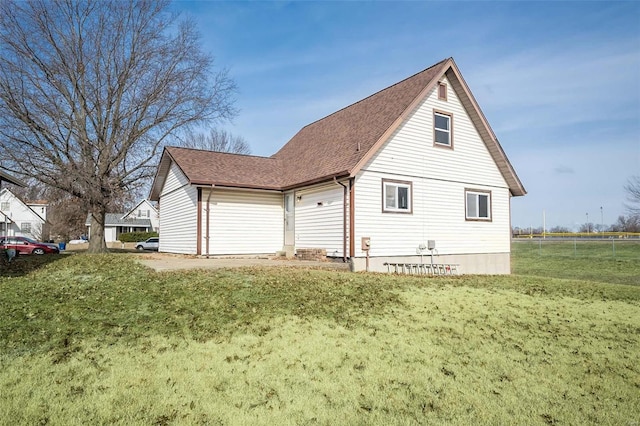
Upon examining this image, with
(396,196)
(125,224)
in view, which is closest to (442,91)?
(396,196)

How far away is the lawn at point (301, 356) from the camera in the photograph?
160 inches

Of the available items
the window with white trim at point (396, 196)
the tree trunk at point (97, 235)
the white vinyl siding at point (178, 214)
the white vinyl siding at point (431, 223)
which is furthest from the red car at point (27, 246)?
the window with white trim at point (396, 196)

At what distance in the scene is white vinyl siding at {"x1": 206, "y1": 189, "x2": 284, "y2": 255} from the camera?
57.8 ft

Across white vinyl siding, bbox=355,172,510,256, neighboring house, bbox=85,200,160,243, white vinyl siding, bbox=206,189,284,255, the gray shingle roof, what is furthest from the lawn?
the gray shingle roof

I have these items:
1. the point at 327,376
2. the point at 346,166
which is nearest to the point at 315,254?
the point at 346,166

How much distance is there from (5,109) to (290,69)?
13.9m

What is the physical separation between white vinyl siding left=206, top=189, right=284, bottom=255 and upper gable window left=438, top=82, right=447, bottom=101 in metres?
7.70

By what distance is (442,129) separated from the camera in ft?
56.9

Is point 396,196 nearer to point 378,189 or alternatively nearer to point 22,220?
point 378,189

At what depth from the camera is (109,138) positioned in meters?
23.8

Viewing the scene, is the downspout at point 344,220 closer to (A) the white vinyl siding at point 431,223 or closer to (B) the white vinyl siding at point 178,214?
(A) the white vinyl siding at point 431,223

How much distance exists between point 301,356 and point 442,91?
1439cm

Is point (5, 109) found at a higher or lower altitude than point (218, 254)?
higher

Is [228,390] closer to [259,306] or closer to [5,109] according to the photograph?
[259,306]
